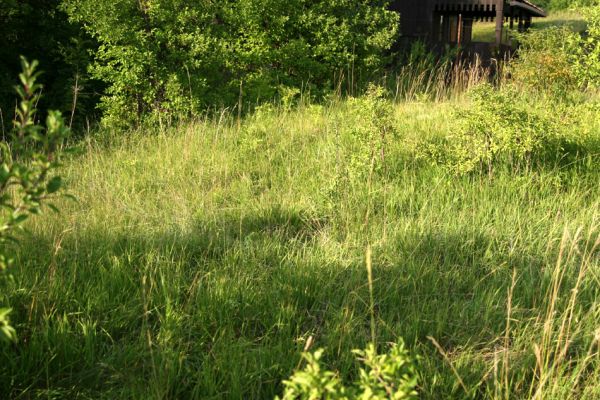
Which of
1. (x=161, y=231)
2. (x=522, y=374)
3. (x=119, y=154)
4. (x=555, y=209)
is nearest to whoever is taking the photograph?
(x=522, y=374)

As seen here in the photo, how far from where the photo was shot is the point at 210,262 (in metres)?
3.42

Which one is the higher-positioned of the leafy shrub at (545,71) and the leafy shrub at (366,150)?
the leafy shrub at (545,71)

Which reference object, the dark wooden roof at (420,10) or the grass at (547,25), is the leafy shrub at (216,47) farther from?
the grass at (547,25)

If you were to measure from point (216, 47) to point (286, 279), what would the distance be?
5.38 m

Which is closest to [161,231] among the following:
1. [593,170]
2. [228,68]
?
[593,170]

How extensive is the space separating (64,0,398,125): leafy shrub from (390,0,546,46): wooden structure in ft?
20.9

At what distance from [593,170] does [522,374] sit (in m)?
2.90

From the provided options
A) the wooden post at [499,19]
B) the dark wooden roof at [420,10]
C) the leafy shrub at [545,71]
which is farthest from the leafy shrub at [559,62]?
the dark wooden roof at [420,10]

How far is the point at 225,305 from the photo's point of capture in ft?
9.55

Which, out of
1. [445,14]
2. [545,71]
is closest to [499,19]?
[445,14]

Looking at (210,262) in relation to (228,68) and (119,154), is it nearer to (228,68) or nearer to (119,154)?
(119,154)

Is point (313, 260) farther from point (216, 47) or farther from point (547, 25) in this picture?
point (547, 25)

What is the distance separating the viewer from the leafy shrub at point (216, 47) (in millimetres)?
7219

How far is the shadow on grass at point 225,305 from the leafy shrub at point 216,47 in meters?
4.13
